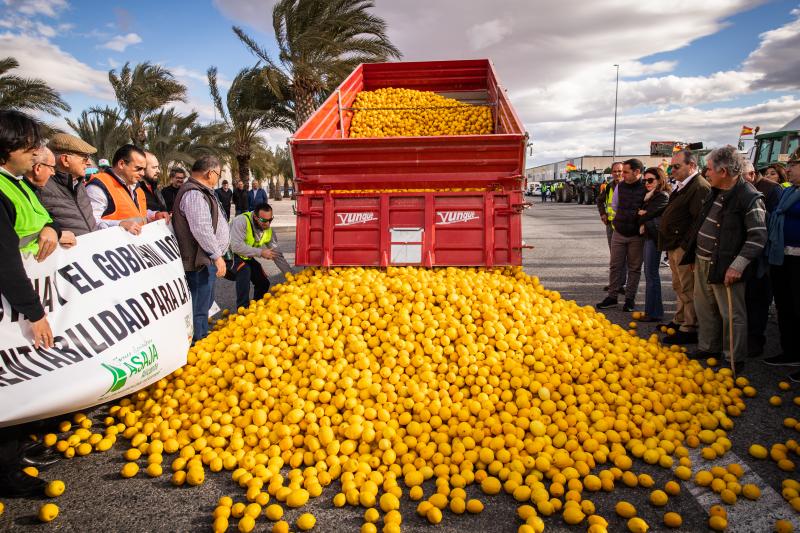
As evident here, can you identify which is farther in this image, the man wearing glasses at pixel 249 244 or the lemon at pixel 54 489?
the man wearing glasses at pixel 249 244

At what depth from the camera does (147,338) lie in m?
3.52

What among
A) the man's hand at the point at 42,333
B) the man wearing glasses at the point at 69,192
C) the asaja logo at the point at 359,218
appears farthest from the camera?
the asaja logo at the point at 359,218

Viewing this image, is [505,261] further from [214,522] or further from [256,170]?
[256,170]

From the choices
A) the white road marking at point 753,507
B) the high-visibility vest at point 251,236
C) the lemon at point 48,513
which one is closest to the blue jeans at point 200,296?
the high-visibility vest at point 251,236

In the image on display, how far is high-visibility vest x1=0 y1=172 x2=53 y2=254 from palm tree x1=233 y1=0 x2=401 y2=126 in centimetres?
1404

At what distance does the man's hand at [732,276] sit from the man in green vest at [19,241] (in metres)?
5.19

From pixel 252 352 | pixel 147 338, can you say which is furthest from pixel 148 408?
pixel 252 352

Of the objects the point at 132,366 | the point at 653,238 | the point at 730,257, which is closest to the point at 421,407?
the point at 132,366

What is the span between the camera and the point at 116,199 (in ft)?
13.9

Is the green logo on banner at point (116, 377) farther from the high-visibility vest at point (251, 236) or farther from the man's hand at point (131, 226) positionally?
the high-visibility vest at point (251, 236)

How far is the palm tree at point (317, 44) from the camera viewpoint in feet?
51.2

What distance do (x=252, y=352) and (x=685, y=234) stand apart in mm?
4690

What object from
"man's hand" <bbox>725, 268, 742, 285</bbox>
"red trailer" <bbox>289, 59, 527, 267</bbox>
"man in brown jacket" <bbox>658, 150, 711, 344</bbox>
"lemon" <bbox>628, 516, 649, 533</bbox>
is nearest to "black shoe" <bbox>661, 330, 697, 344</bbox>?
"man in brown jacket" <bbox>658, 150, 711, 344</bbox>

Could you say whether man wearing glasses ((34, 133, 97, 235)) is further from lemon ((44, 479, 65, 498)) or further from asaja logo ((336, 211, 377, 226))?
asaja logo ((336, 211, 377, 226))
